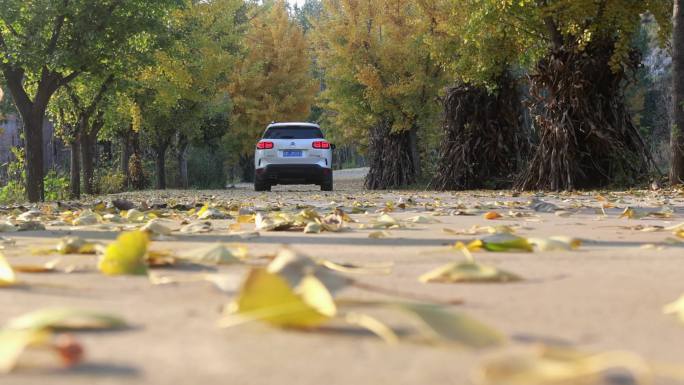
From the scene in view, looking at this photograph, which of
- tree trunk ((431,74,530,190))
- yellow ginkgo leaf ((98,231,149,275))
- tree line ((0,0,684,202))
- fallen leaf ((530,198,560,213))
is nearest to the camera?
yellow ginkgo leaf ((98,231,149,275))

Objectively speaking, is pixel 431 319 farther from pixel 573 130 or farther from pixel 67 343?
pixel 573 130

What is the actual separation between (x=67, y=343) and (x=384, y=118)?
26.7m

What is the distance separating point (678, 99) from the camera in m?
13.7

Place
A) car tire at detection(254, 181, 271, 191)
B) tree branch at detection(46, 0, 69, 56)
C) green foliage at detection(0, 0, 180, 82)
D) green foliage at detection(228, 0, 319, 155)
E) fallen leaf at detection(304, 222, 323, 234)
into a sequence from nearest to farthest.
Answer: fallen leaf at detection(304, 222, 323, 234)
green foliage at detection(0, 0, 180, 82)
tree branch at detection(46, 0, 69, 56)
car tire at detection(254, 181, 271, 191)
green foliage at detection(228, 0, 319, 155)

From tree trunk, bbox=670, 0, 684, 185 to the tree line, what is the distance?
0.08 ft

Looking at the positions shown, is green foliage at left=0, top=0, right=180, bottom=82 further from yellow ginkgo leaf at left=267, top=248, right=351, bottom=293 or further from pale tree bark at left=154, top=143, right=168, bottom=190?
pale tree bark at left=154, top=143, right=168, bottom=190

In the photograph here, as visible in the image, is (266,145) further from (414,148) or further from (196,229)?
(196,229)

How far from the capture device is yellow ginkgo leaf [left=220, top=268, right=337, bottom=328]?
1.51 metres

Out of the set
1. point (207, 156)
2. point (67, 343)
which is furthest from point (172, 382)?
point (207, 156)

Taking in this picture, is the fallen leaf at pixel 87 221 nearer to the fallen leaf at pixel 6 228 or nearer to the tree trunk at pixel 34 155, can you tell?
the fallen leaf at pixel 6 228

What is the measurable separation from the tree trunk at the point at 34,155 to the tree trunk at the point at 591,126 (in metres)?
9.71

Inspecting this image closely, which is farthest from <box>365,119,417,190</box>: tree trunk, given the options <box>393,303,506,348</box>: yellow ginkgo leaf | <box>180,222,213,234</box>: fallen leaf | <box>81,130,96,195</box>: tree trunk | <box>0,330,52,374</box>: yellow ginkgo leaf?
<box>0,330,52,374</box>: yellow ginkgo leaf

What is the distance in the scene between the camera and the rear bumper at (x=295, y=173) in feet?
63.9

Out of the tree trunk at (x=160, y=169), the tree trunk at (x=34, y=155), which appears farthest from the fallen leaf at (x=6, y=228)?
the tree trunk at (x=160, y=169)
